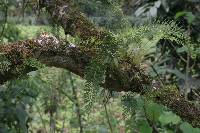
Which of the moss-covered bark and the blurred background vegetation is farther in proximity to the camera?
the blurred background vegetation

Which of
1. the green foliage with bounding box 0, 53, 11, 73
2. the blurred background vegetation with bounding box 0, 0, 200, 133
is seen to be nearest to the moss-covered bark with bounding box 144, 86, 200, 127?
the blurred background vegetation with bounding box 0, 0, 200, 133

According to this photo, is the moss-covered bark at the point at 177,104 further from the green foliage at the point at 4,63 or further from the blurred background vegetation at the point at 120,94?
the green foliage at the point at 4,63

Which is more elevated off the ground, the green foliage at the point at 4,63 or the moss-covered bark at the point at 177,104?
the green foliage at the point at 4,63

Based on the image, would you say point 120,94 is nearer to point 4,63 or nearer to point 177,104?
point 177,104

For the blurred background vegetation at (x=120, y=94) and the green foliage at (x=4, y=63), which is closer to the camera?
the green foliage at (x=4, y=63)

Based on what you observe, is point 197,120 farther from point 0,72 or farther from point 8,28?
point 8,28

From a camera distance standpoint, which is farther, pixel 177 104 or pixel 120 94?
pixel 120 94

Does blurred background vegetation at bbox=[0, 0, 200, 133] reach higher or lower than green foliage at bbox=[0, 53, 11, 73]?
lower

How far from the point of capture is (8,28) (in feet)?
9.62

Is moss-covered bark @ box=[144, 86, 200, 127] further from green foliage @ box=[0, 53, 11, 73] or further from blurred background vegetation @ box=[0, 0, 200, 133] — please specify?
green foliage @ box=[0, 53, 11, 73]

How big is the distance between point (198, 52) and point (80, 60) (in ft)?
Result: 4.08

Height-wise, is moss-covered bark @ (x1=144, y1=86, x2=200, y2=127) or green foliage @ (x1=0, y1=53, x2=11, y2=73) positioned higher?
green foliage @ (x1=0, y1=53, x2=11, y2=73)

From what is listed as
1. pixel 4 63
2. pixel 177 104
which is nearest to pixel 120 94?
pixel 177 104

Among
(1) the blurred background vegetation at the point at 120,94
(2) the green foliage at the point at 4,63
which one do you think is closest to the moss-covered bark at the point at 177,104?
(1) the blurred background vegetation at the point at 120,94
